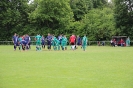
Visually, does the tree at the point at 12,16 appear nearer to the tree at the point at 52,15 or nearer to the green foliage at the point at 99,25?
the tree at the point at 52,15

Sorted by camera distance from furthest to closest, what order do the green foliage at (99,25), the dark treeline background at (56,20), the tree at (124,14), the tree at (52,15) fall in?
the tree at (52,15) < the green foliage at (99,25) < the dark treeline background at (56,20) < the tree at (124,14)

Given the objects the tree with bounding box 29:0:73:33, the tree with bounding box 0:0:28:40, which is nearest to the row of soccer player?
the tree with bounding box 29:0:73:33

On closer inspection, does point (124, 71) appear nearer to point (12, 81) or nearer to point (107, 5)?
point (12, 81)

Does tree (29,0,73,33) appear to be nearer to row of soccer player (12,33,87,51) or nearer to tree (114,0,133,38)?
tree (114,0,133,38)

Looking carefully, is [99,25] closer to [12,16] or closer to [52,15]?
[52,15]

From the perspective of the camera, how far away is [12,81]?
11391 mm

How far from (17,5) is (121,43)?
90.9 feet

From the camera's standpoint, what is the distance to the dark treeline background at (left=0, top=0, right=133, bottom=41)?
203ft

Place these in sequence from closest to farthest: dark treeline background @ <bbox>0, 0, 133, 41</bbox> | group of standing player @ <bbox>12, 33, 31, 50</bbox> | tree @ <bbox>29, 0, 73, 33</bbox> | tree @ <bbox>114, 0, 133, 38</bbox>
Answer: group of standing player @ <bbox>12, 33, 31, 50</bbox> → tree @ <bbox>114, 0, 133, 38</bbox> → dark treeline background @ <bbox>0, 0, 133, 41</bbox> → tree @ <bbox>29, 0, 73, 33</bbox>

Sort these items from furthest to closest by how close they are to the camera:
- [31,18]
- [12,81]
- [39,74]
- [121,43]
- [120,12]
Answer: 1. [31,18]
2. [120,12]
3. [121,43]
4. [39,74]
5. [12,81]

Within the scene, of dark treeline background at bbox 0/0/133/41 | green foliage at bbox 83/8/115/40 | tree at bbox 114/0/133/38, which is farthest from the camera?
green foliage at bbox 83/8/115/40

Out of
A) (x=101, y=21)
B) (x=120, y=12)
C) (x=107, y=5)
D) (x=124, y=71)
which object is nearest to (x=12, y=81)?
(x=124, y=71)

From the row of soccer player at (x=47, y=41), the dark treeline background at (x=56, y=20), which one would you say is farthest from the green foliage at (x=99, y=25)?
the row of soccer player at (x=47, y=41)

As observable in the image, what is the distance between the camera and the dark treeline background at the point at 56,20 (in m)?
61.9
